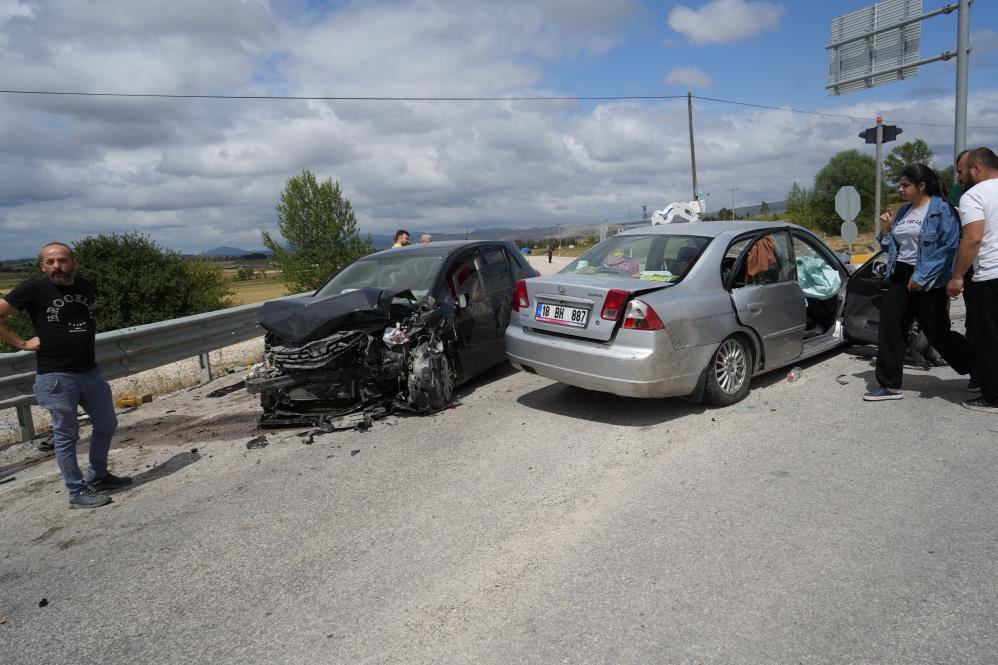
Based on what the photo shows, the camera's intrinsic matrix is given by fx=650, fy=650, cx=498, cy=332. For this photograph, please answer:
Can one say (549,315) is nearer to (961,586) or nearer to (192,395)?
(961,586)

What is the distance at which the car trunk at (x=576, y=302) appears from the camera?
205 inches

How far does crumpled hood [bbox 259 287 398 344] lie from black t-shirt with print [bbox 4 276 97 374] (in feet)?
5.15

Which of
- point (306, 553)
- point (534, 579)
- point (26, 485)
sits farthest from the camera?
point (26, 485)

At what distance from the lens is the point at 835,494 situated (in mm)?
3857

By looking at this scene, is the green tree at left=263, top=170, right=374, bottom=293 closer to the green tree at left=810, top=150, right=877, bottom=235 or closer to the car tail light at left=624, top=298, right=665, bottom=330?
the car tail light at left=624, top=298, right=665, bottom=330

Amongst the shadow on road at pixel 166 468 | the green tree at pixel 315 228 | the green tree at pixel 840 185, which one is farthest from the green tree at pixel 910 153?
the shadow on road at pixel 166 468

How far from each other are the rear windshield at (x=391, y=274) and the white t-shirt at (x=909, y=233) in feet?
13.8

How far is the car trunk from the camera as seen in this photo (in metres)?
5.20

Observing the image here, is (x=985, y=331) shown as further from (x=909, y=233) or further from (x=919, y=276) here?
(x=909, y=233)

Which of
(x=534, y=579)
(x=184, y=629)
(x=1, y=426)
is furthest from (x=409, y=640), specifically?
(x=1, y=426)

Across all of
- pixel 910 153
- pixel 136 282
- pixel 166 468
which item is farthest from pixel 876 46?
pixel 910 153

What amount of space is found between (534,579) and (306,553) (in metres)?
1.28

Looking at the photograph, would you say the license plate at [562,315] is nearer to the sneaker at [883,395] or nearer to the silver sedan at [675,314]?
the silver sedan at [675,314]

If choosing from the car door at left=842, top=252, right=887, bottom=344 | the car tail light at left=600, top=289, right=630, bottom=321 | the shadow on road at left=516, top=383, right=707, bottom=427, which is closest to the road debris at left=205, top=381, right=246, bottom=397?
the shadow on road at left=516, top=383, right=707, bottom=427
